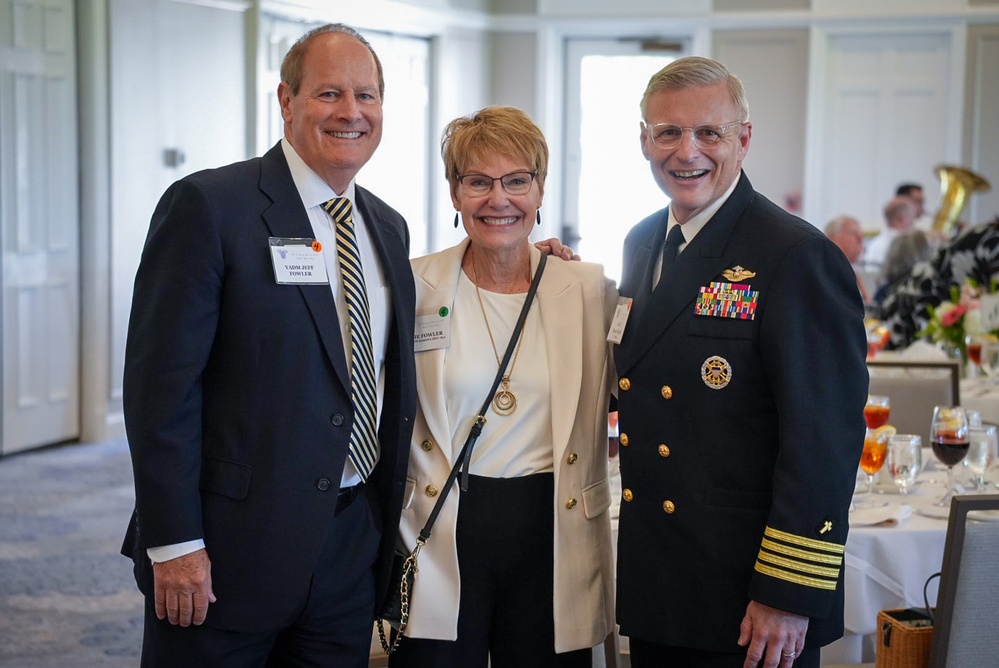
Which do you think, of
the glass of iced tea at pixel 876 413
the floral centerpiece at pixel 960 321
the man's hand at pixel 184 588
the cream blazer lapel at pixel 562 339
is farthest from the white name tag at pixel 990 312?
the man's hand at pixel 184 588

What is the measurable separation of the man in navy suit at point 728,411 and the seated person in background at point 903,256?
5159 millimetres

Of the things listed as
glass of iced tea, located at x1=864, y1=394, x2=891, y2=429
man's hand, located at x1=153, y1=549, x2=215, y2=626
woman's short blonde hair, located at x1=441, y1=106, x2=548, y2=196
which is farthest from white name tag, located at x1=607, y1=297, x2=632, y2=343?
glass of iced tea, located at x1=864, y1=394, x2=891, y2=429

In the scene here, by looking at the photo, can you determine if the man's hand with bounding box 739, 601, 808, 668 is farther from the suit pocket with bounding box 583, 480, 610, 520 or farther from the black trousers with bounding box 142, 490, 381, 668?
the black trousers with bounding box 142, 490, 381, 668

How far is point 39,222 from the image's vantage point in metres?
6.59

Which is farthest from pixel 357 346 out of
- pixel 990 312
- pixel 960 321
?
pixel 960 321

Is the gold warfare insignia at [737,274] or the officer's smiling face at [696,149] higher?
the officer's smiling face at [696,149]

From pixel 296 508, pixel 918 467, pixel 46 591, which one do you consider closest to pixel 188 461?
pixel 296 508

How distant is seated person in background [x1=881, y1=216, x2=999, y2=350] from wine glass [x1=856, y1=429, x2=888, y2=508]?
8.79 ft

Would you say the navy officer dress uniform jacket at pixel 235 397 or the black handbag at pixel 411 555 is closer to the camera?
the navy officer dress uniform jacket at pixel 235 397

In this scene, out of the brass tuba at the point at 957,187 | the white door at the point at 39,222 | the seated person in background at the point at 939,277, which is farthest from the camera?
the brass tuba at the point at 957,187

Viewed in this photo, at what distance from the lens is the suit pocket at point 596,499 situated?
7.18 ft

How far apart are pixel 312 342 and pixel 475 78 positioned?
9.00m

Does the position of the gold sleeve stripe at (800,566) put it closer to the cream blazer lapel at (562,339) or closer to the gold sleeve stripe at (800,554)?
the gold sleeve stripe at (800,554)

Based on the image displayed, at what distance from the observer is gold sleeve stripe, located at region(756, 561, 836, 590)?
1817 mm
